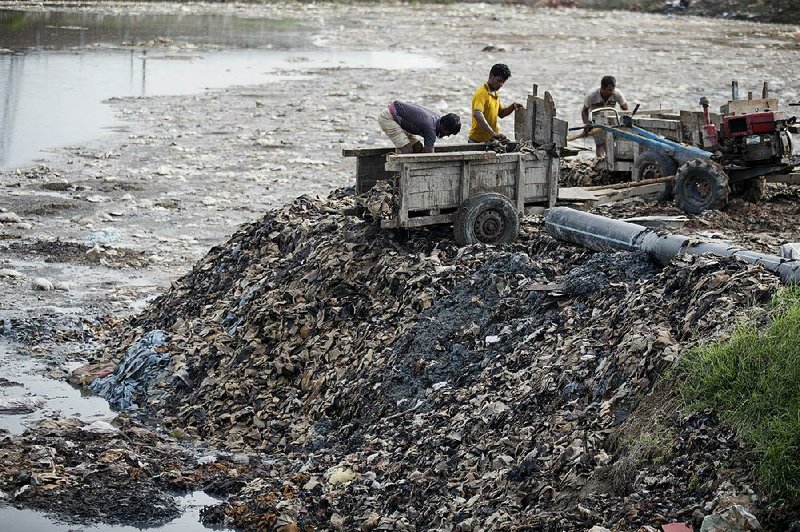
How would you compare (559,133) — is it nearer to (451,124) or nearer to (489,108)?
(489,108)

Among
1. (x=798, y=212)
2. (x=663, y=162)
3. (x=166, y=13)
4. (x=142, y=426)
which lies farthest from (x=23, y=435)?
(x=166, y=13)

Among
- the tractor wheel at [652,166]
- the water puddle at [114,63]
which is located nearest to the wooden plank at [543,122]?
the tractor wheel at [652,166]

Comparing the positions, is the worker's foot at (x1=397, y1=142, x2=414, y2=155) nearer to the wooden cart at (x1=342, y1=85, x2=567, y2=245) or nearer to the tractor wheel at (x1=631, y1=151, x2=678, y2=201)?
the wooden cart at (x1=342, y1=85, x2=567, y2=245)

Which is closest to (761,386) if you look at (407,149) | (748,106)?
(407,149)

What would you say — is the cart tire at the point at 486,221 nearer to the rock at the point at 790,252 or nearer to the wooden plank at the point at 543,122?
the wooden plank at the point at 543,122

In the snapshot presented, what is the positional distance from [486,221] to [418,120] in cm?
104

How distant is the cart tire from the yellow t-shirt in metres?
1.12

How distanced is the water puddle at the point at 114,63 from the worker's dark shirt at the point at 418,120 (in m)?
9.25

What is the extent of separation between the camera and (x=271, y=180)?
52.8 feet

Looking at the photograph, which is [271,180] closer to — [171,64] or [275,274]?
[275,274]

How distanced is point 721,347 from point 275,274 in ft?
14.1

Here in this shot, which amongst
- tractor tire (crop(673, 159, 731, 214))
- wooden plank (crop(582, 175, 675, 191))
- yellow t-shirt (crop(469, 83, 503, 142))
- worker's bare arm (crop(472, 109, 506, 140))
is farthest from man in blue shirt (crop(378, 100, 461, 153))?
tractor tire (crop(673, 159, 731, 214))

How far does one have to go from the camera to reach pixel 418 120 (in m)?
9.45

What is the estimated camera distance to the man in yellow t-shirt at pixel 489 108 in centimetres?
1005
